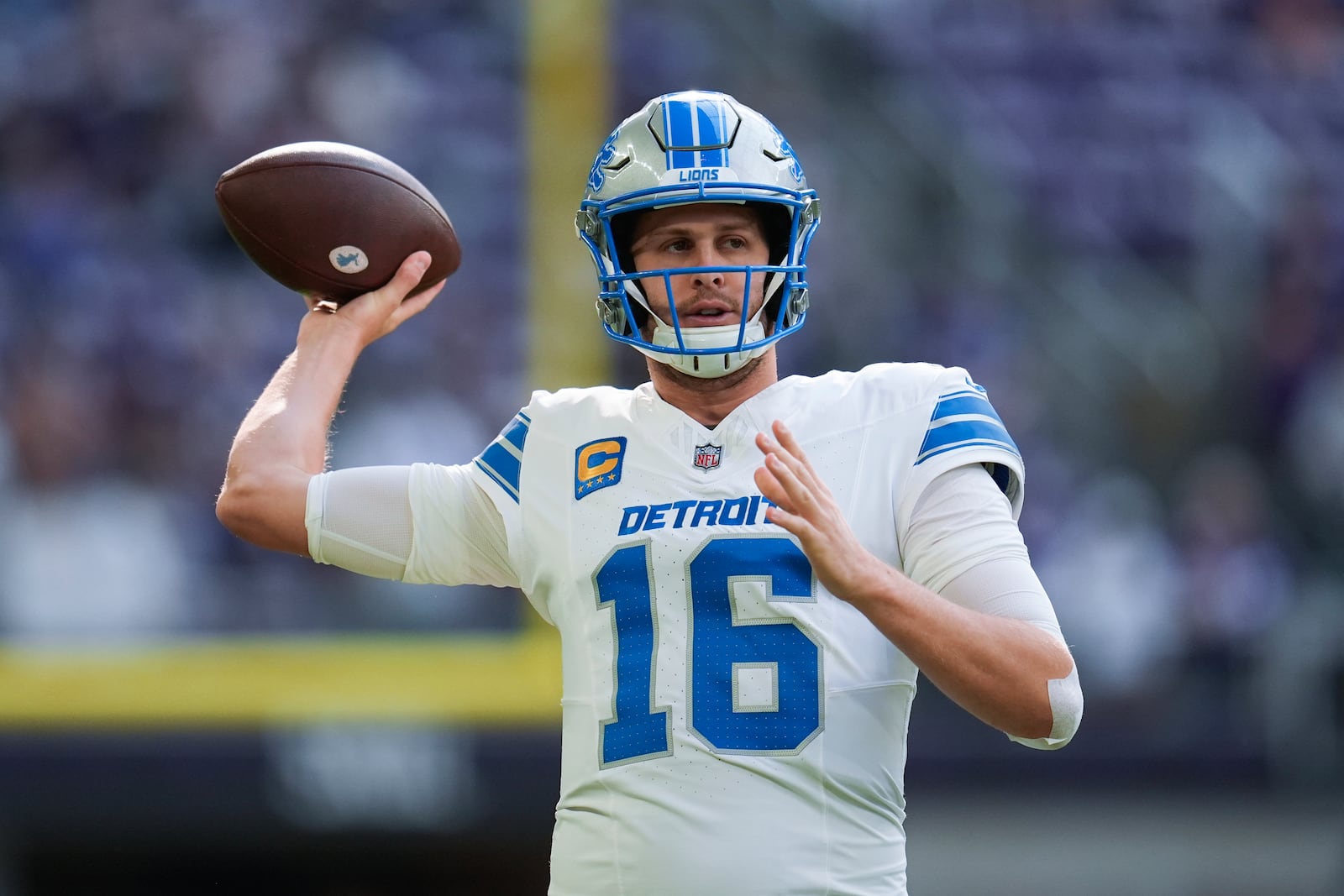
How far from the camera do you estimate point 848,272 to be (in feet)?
26.0

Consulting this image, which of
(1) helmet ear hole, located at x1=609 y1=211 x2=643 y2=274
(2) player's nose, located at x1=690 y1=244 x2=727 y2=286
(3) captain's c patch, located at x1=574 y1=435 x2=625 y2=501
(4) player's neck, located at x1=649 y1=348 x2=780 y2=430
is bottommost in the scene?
(3) captain's c patch, located at x1=574 y1=435 x2=625 y2=501

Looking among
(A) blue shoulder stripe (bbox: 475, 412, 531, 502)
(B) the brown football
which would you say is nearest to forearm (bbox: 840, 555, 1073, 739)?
(A) blue shoulder stripe (bbox: 475, 412, 531, 502)

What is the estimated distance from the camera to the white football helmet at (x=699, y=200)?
2562 millimetres

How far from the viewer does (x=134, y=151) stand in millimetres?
7766

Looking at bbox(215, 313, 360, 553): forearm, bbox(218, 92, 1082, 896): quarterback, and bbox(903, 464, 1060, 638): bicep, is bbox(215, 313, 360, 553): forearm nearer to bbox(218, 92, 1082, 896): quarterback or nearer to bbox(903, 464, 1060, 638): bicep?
bbox(218, 92, 1082, 896): quarterback

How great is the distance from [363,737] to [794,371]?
2360mm

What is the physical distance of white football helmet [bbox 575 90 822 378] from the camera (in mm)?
2562

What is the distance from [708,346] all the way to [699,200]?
0.21 metres

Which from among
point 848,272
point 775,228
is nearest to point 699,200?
point 775,228

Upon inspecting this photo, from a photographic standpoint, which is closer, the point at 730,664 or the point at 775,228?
the point at 730,664

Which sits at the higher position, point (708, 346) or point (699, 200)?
point (699, 200)

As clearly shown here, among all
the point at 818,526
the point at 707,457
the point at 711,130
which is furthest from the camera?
the point at 711,130

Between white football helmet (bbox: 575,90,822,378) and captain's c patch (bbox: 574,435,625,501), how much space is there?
144 millimetres

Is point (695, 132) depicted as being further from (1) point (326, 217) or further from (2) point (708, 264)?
(1) point (326, 217)
